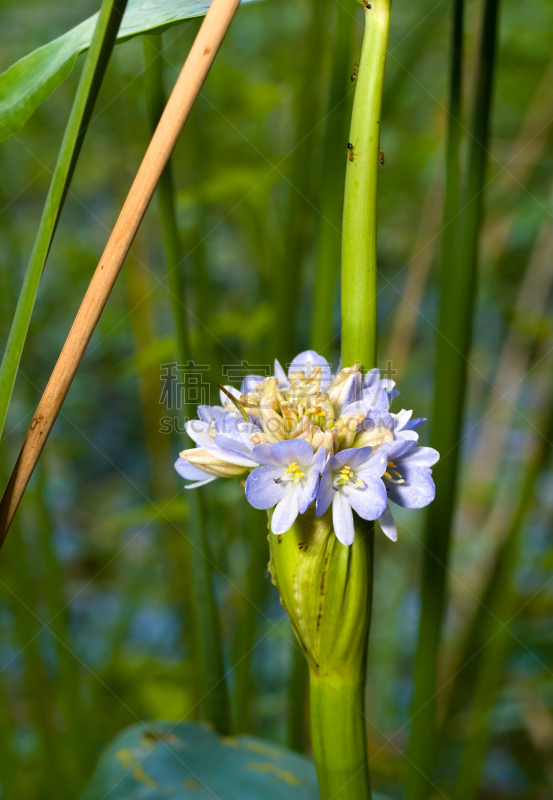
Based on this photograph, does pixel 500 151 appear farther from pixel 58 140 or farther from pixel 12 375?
pixel 12 375

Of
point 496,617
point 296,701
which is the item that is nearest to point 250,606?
point 296,701

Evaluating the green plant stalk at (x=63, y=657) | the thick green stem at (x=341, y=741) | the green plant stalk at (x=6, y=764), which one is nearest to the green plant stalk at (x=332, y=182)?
the thick green stem at (x=341, y=741)

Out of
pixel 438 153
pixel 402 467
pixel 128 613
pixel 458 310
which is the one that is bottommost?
pixel 128 613

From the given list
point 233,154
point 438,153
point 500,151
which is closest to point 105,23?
point 438,153

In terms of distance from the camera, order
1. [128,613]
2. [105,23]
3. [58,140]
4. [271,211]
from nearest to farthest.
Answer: [105,23]
[128,613]
[271,211]
[58,140]

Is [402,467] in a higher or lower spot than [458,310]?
lower

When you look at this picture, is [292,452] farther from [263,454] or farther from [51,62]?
[51,62]

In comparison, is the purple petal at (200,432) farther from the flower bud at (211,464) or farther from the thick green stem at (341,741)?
the thick green stem at (341,741)
